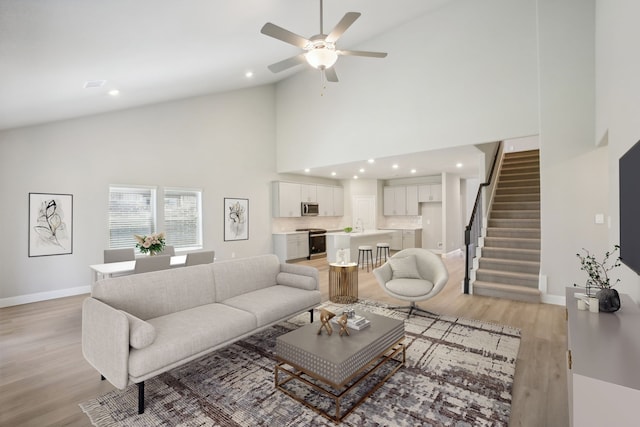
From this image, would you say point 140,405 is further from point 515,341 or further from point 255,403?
point 515,341

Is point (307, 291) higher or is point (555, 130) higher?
point (555, 130)

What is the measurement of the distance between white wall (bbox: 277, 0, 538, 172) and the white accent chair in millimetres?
2480

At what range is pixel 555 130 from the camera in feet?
14.5

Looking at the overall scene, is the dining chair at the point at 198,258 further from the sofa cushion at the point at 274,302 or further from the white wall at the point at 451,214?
the white wall at the point at 451,214

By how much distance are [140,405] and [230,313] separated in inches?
37.4

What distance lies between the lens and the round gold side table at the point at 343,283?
184 inches

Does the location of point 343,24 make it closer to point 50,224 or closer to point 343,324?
point 343,324

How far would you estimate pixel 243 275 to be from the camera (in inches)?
143

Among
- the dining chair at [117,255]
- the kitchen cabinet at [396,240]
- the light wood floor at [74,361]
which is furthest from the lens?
the kitchen cabinet at [396,240]

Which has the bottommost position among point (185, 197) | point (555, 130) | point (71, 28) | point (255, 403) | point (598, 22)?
point (255, 403)

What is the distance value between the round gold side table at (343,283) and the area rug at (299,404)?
1.56 metres

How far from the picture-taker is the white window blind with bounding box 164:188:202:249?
6.51 meters

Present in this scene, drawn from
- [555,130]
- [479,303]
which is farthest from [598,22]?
[479,303]

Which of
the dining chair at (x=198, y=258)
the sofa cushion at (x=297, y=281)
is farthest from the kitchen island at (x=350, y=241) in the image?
the dining chair at (x=198, y=258)
